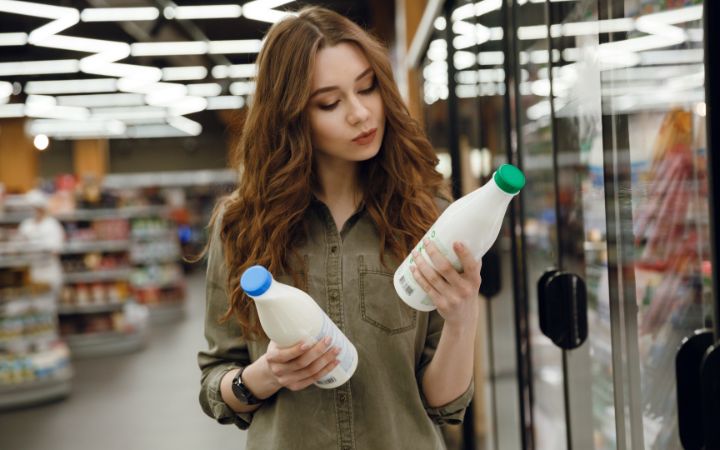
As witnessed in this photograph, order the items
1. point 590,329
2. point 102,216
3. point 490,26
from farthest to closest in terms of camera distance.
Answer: point 102,216
point 490,26
point 590,329

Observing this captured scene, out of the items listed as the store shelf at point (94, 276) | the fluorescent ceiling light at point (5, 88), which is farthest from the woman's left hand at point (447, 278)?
the fluorescent ceiling light at point (5, 88)

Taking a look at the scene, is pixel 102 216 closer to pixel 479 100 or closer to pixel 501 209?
pixel 479 100

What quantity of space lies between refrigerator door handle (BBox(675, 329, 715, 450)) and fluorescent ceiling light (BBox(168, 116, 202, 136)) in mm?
16527

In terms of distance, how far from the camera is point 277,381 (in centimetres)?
125

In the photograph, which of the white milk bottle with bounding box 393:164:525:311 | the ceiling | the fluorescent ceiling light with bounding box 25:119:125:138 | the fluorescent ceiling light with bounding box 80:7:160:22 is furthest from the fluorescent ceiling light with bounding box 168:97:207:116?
the white milk bottle with bounding box 393:164:525:311

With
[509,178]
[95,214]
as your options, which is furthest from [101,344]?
[509,178]

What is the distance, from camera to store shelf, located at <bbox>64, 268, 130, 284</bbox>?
29.8ft

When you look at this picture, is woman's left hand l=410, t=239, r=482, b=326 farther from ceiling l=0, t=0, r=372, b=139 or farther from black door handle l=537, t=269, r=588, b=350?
ceiling l=0, t=0, r=372, b=139

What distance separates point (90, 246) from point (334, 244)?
8.64m

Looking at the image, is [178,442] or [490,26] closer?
[490,26]

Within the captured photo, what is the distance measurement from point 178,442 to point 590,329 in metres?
3.64

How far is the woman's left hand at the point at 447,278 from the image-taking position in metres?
1.05

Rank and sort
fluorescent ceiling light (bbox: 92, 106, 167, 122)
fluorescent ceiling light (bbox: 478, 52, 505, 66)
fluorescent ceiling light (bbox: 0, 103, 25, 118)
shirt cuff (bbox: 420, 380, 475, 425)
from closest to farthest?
shirt cuff (bbox: 420, 380, 475, 425) < fluorescent ceiling light (bbox: 478, 52, 505, 66) < fluorescent ceiling light (bbox: 0, 103, 25, 118) < fluorescent ceiling light (bbox: 92, 106, 167, 122)

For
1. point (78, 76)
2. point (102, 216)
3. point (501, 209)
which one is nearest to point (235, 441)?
point (501, 209)
